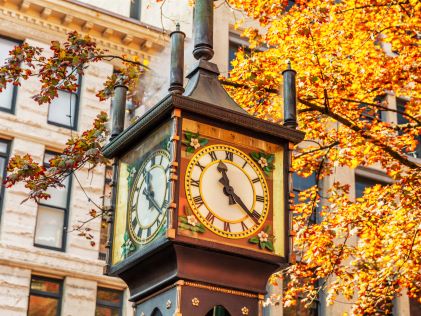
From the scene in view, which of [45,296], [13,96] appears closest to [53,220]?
[45,296]

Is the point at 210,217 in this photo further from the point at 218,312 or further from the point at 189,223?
the point at 218,312

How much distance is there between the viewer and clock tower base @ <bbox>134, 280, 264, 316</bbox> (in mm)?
4777

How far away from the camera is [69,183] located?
72.0 feet

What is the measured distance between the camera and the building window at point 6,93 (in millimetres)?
21938

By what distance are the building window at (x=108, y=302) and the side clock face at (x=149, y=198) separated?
53.7 ft

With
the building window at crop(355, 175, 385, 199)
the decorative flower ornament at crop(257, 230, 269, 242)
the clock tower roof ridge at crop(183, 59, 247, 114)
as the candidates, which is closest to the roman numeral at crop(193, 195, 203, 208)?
the decorative flower ornament at crop(257, 230, 269, 242)

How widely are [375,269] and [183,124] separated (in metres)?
10.9

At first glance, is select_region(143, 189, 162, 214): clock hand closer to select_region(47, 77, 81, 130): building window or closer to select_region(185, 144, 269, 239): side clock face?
select_region(185, 144, 269, 239): side clock face

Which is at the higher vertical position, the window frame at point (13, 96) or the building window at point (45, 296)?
the window frame at point (13, 96)

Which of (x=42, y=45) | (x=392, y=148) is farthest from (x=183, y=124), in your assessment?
(x=42, y=45)

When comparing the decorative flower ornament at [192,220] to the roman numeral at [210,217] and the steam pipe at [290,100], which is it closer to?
the roman numeral at [210,217]

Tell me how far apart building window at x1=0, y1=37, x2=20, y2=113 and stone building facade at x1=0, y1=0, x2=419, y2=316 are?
3cm

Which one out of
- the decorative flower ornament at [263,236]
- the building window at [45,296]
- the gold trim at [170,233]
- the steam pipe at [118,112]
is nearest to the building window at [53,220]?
the building window at [45,296]

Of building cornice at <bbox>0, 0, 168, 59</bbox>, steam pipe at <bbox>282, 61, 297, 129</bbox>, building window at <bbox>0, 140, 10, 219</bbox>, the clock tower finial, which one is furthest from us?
building cornice at <bbox>0, 0, 168, 59</bbox>
